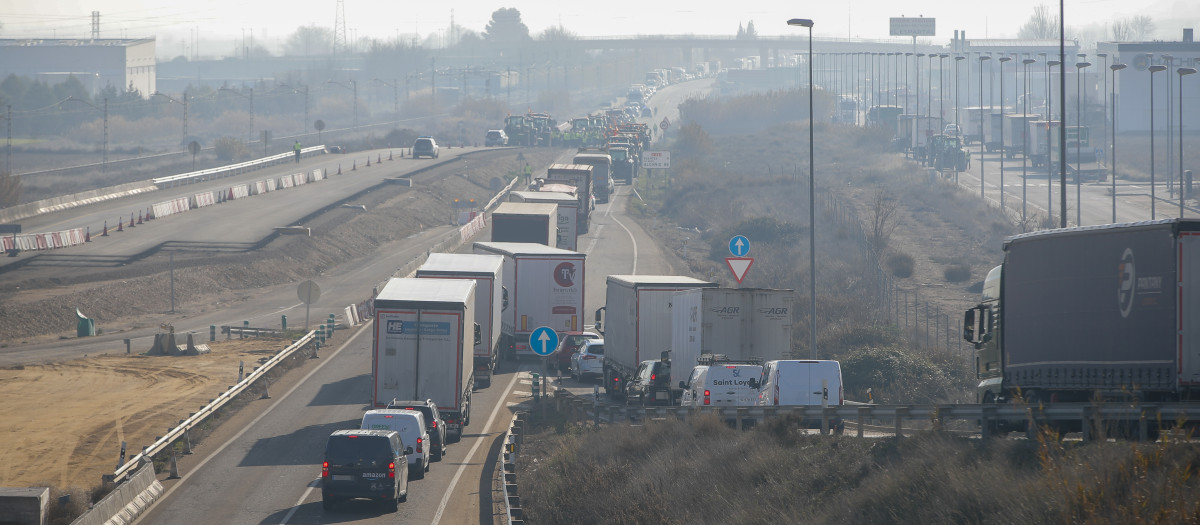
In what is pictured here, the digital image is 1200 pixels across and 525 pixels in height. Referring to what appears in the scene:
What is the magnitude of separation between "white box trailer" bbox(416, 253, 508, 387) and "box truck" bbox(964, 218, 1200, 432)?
768 inches

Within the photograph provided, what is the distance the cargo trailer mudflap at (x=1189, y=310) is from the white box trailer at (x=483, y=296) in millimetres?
22586

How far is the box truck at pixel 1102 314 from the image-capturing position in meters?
14.9

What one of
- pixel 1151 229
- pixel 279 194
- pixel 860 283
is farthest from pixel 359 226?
pixel 1151 229

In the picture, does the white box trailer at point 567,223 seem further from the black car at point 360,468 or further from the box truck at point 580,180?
the black car at point 360,468

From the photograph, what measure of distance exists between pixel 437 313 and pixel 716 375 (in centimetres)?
Answer: 703

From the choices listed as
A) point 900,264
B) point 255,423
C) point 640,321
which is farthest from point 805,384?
point 900,264

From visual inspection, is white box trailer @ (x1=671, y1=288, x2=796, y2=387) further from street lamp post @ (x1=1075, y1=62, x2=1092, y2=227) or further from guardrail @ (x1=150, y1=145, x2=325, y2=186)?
guardrail @ (x1=150, y1=145, x2=325, y2=186)

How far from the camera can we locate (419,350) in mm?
27344

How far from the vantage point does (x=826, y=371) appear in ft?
78.3

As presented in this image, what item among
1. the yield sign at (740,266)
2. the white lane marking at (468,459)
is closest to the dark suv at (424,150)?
the white lane marking at (468,459)

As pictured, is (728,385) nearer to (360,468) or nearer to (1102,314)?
(360,468)

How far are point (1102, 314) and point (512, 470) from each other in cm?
1206

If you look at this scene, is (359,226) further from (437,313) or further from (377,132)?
(377,132)

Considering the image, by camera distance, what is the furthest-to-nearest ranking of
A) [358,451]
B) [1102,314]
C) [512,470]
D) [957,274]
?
[957,274] → [512,470] → [358,451] → [1102,314]
